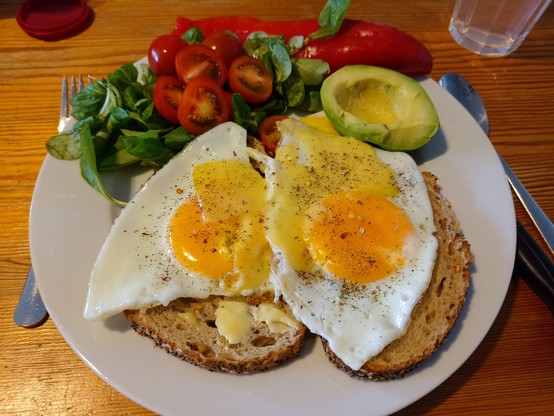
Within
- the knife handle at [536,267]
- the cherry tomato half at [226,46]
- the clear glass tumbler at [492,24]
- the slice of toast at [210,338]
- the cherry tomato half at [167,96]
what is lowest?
the slice of toast at [210,338]

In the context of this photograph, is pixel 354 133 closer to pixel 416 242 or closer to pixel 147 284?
pixel 416 242

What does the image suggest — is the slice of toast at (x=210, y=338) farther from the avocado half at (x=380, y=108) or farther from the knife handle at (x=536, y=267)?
the knife handle at (x=536, y=267)

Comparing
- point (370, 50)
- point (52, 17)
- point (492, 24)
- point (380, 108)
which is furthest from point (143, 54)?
point (492, 24)

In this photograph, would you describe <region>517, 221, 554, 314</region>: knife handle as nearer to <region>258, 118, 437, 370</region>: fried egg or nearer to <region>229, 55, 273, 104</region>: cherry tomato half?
<region>258, 118, 437, 370</region>: fried egg

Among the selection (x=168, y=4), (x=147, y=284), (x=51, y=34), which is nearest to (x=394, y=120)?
(x=147, y=284)

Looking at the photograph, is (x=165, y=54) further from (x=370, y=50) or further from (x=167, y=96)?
(x=370, y=50)

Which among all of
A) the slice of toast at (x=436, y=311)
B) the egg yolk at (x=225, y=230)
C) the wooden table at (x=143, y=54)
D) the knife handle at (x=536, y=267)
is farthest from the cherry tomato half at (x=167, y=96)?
the knife handle at (x=536, y=267)
